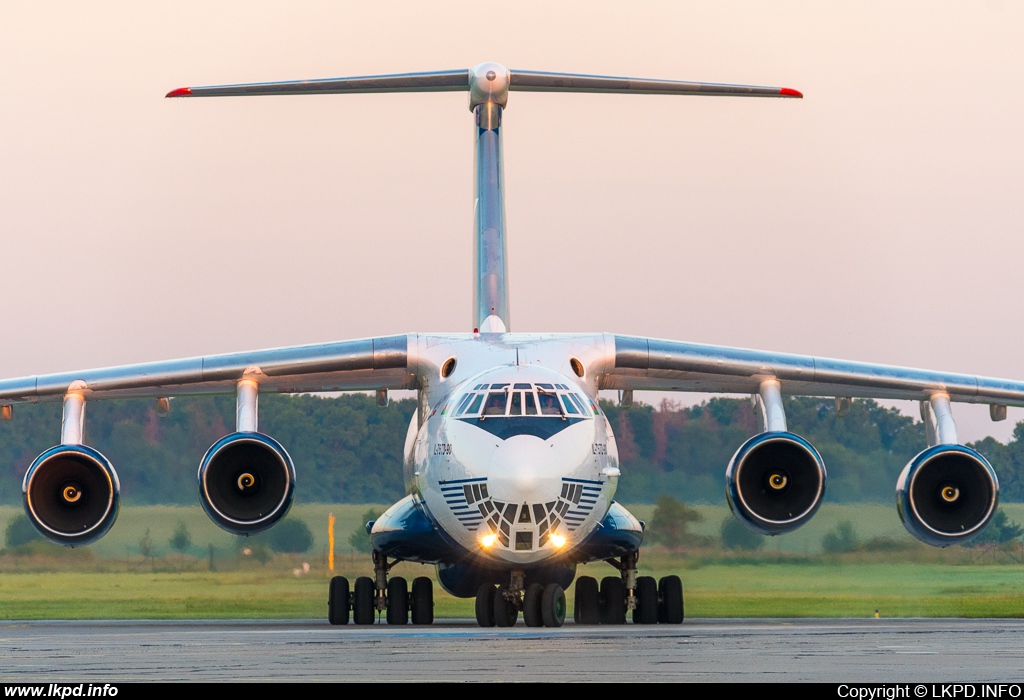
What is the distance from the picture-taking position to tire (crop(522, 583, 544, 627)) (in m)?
13.4

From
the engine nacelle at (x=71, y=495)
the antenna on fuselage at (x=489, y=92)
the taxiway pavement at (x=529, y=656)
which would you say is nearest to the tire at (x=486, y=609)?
the taxiway pavement at (x=529, y=656)

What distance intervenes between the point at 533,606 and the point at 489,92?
6.38m

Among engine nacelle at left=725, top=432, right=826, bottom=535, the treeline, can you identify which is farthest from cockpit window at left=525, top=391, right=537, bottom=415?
the treeline

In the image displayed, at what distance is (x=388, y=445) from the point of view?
69.4 feet

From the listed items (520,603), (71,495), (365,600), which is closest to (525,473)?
(520,603)

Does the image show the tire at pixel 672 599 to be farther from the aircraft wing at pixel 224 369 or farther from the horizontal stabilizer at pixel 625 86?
the horizontal stabilizer at pixel 625 86

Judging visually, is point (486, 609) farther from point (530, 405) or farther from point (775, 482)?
point (775, 482)

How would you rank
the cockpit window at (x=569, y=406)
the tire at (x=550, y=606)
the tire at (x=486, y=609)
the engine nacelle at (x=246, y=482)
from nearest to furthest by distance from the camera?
the tire at (x=550, y=606) < the cockpit window at (x=569, y=406) < the tire at (x=486, y=609) < the engine nacelle at (x=246, y=482)

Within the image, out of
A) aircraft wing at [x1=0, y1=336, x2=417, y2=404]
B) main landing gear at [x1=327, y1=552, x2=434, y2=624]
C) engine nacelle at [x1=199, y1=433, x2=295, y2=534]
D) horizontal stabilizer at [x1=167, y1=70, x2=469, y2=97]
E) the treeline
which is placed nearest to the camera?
engine nacelle at [x1=199, y1=433, x2=295, y2=534]

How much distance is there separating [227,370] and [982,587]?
9.31 meters

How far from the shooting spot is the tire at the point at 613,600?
1580 centimetres

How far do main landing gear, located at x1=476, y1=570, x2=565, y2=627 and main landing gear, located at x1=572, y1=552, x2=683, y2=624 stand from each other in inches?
68.6

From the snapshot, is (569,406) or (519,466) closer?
(519,466)

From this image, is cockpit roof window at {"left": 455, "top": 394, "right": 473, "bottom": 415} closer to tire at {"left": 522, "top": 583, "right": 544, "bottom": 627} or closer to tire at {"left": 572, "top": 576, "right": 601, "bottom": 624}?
tire at {"left": 522, "top": 583, "right": 544, "bottom": 627}
